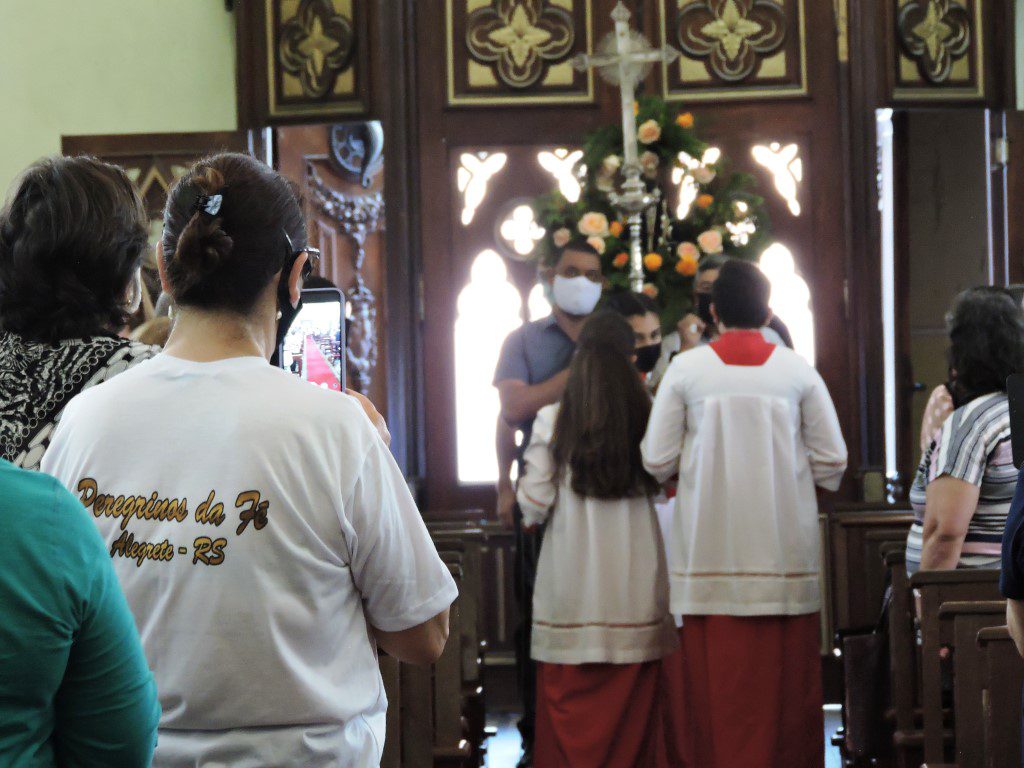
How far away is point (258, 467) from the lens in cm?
165

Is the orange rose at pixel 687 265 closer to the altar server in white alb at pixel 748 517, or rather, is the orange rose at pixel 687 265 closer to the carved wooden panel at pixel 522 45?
the altar server in white alb at pixel 748 517

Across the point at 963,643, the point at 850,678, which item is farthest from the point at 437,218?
the point at 963,643

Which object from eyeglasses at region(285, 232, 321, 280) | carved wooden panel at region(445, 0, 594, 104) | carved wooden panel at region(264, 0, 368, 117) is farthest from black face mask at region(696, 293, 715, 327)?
eyeglasses at region(285, 232, 321, 280)

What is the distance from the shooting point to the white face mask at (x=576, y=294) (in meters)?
5.37

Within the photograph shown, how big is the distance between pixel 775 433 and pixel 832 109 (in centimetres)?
242

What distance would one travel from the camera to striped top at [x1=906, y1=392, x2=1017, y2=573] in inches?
149

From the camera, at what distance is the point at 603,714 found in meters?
4.61

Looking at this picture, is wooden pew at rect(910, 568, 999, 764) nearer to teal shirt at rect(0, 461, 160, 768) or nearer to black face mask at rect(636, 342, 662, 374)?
black face mask at rect(636, 342, 662, 374)

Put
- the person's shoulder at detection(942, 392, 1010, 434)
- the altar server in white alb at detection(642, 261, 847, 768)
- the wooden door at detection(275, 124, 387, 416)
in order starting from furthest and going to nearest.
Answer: the wooden door at detection(275, 124, 387, 416), the altar server in white alb at detection(642, 261, 847, 768), the person's shoulder at detection(942, 392, 1010, 434)

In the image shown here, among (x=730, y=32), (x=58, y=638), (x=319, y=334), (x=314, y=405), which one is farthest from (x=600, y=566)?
(x=58, y=638)

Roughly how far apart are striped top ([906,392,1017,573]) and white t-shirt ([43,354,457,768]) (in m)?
2.47

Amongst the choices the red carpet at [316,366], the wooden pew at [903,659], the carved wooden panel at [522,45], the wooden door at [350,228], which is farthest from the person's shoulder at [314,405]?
the wooden door at [350,228]

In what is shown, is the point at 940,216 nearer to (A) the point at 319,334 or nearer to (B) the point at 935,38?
(B) the point at 935,38

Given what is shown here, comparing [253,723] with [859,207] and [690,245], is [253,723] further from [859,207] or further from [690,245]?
[859,207]
